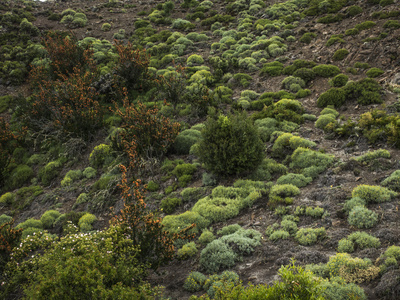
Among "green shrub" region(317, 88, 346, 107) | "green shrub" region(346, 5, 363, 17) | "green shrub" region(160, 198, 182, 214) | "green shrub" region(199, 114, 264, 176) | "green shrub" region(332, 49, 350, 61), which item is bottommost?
"green shrub" region(160, 198, 182, 214)

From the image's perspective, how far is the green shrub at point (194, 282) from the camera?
658 cm

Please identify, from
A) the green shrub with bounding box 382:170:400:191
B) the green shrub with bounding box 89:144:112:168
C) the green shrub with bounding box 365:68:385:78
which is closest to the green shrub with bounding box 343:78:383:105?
the green shrub with bounding box 365:68:385:78

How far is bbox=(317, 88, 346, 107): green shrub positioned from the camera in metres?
13.5

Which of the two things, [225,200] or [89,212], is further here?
[89,212]

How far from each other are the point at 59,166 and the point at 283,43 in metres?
16.6

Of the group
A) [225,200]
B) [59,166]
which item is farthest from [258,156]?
[59,166]

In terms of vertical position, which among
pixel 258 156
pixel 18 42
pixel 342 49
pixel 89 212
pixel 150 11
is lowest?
pixel 89 212

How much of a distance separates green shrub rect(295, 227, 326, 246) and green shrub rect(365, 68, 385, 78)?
10608mm

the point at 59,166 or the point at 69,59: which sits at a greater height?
the point at 69,59

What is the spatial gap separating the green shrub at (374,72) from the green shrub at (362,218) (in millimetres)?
9689

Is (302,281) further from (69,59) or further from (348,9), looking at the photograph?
(348,9)

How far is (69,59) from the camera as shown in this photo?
19.7 m

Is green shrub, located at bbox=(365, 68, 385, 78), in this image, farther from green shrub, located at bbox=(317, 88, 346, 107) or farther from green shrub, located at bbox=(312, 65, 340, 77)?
green shrub, located at bbox=(317, 88, 346, 107)

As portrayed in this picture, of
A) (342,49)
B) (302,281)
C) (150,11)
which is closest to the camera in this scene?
(302,281)
